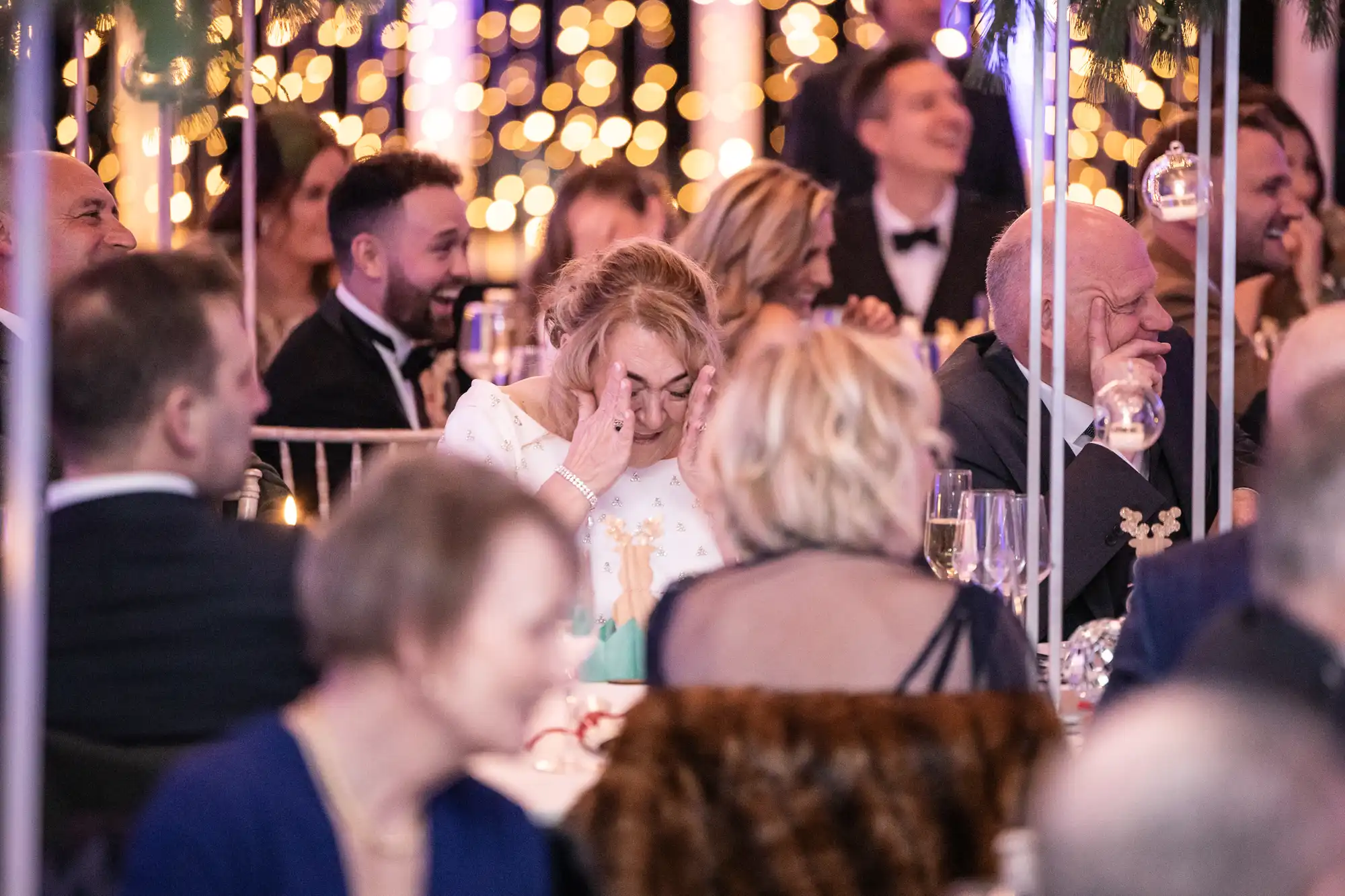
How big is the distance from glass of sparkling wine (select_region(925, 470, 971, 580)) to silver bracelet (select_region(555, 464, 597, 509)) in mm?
649

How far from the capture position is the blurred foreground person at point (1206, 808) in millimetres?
860

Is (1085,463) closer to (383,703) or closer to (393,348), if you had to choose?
(383,703)

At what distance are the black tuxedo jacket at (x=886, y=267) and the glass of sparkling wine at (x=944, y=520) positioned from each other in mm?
2938

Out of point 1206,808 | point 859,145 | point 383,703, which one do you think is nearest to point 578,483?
point 383,703

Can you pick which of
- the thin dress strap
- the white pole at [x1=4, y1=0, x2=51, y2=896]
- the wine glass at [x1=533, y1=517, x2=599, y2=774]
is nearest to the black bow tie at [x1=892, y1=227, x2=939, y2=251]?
the wine glass at [x1=533, y1=517, x2=599, y2=774]

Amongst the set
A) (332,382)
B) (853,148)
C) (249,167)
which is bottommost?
(332,382)

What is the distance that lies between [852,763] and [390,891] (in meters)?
0.41

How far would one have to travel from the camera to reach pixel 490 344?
524 centimetres

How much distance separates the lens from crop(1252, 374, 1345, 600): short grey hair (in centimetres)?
134

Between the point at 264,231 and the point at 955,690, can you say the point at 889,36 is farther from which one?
the point at 955,690

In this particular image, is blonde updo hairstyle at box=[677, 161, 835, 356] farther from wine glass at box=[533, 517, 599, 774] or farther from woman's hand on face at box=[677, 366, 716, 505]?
wine glass at box=[533, 517, 599, 774]

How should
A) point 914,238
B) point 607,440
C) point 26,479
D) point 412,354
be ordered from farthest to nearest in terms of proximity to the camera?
point 914,238 < point 412,354 < point 607,440 < point 26,479

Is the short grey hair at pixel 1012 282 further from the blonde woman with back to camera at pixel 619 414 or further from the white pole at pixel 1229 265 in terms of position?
the white pole at pixel 1229 265

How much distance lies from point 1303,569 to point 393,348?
139 inches
